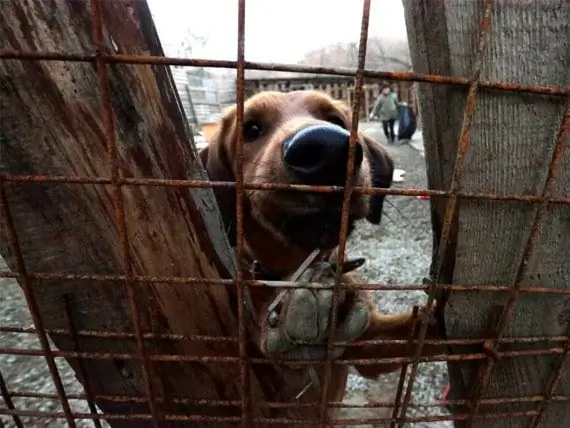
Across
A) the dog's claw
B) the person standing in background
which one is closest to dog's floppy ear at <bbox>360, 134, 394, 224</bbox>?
the dog's claw

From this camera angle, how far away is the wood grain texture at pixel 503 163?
2.27 feet

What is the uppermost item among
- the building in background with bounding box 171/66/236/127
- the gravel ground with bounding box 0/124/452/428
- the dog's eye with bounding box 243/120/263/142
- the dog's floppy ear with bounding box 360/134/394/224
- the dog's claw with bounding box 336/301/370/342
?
the dog's eye with bounding box 243/120/263/142

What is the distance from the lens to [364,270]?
3.17m

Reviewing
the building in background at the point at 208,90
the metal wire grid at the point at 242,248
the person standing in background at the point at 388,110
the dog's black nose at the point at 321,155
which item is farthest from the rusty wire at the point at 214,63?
the building in background at the point at 208,90

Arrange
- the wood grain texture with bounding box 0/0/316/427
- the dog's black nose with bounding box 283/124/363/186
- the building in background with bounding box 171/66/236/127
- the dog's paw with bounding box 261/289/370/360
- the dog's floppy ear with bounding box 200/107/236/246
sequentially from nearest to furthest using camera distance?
the wood grain texture with bounding box 0/0/316/427 → the dog's paw with bounding box 261/289/370/360 → the dog's black nose with bounding box 283/124/363/186 → the dog's floppy ear with bounding box 200/107/236/246 → the building in background with bounding box 171/66/236/127

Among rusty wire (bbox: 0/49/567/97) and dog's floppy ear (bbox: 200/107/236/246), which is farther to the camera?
dog's floppy ear (bbox: 200/107/236/246)

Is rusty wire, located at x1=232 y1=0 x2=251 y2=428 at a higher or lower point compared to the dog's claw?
higher

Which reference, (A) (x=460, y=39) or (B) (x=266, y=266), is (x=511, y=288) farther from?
(B) (x=266, y=266)

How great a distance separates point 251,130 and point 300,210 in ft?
2.09

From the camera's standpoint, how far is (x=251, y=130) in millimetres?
1634

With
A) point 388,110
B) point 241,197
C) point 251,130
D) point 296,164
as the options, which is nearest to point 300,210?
point 296,164

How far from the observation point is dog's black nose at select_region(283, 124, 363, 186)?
3.03ft

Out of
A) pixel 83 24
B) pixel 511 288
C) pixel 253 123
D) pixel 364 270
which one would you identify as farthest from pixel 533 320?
pixel 364 270

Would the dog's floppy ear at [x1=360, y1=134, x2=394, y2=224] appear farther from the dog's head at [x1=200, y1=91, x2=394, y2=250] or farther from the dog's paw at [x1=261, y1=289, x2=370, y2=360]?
the dog's paw at [x1=261, y1=289, x2=370, y2=360]
